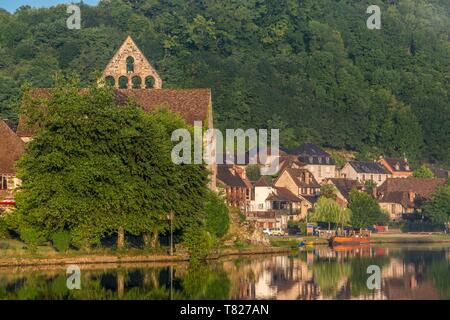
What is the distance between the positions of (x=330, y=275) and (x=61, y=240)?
17.9 meters

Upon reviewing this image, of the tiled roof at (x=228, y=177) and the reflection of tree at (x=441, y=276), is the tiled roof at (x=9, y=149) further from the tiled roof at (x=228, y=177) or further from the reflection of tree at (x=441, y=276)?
the tiled roof at (x=228, y=177)

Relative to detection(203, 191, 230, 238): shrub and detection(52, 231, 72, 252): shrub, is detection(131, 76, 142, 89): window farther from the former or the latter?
detection(52, 231, 72, 252): shrub

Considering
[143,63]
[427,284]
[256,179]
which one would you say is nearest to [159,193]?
[427,284]

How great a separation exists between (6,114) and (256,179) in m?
38.7

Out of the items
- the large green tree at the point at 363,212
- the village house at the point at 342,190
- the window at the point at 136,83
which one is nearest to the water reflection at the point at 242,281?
the window at the point at 136,83

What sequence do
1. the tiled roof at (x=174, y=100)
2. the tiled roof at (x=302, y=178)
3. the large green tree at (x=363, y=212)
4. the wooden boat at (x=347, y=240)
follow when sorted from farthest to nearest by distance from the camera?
the tiled roof at (x=302, y=178)
the large green tree at (x=363, y=212)
the wooden boat at (x=347, y=240)
the tiled roof at (x=174, y=100)

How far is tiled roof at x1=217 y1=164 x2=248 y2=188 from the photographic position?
498 feet

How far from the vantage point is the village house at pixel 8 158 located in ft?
316

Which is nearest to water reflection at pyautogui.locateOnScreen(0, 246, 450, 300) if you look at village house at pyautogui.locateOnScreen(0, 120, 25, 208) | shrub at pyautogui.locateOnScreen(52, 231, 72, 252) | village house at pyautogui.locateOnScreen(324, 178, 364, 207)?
shrub at pyautogui.locateOnScreen(52, 231, 72, 252)

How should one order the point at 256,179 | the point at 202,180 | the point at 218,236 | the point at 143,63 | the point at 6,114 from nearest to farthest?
the point at 202,180
the point at 218,236
the point at 143,63
the point at 6,114
the point at 256,179

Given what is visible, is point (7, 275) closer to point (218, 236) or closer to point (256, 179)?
point (218, 236)

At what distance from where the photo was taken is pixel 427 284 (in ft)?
254

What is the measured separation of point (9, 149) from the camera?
322 feet
